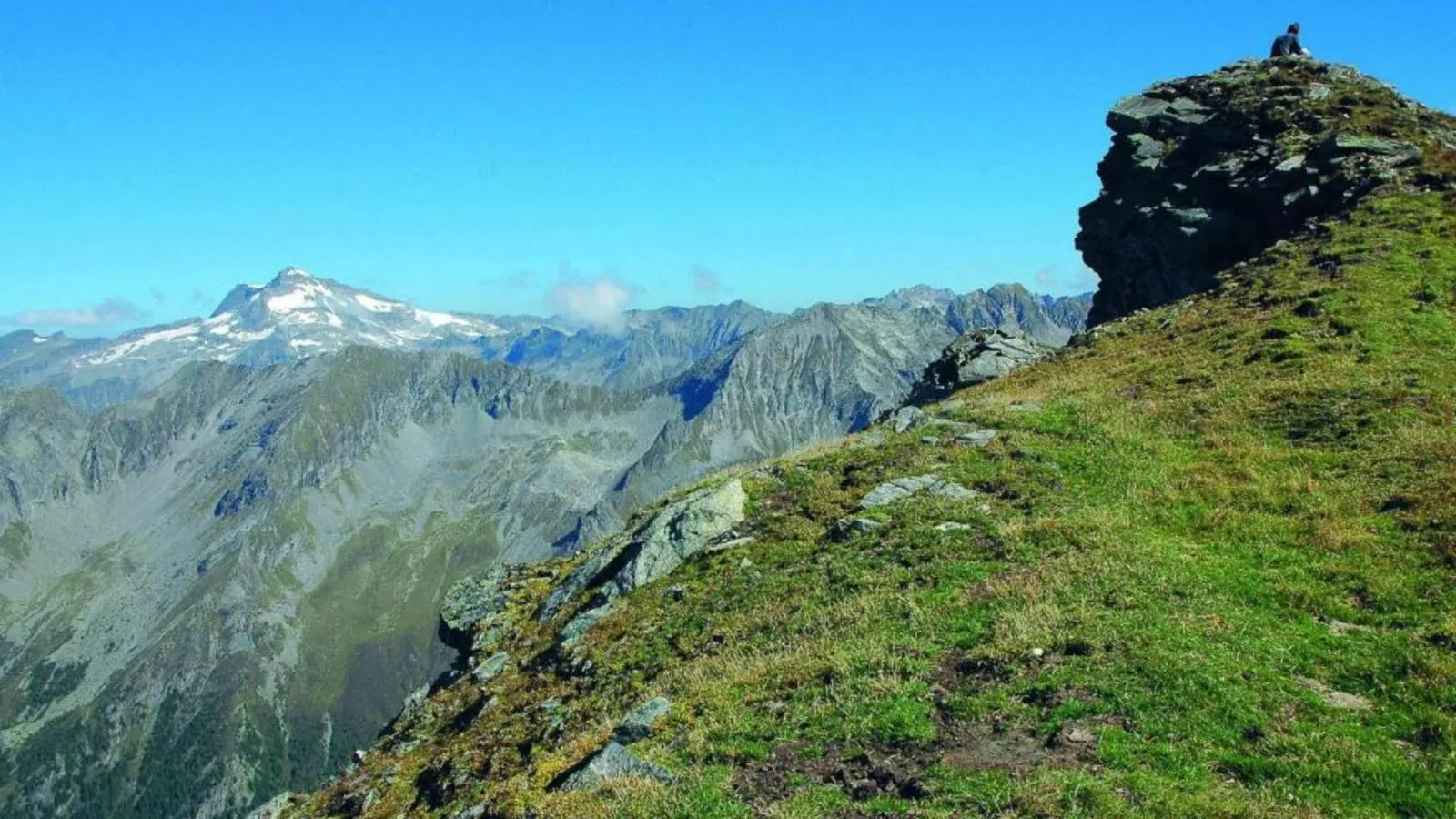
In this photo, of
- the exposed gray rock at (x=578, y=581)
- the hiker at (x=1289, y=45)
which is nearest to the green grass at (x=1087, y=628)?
the exposed gray rock at (x=578, y=581)

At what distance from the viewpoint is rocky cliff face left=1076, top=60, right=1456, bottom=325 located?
57.8 metres

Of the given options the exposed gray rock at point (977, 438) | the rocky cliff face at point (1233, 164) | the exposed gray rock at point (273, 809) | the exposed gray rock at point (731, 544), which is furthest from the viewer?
the rocky cliff face at point (1233, 164)

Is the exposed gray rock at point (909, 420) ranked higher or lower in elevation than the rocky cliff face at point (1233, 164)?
lower


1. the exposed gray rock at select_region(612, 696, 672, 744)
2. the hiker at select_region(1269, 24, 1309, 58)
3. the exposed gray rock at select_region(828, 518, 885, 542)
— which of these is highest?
the hiker at select_region(1269, 24, 1309, 58)

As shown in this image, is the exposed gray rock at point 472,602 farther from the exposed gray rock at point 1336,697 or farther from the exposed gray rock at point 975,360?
the exposed gray rock at point 975,360

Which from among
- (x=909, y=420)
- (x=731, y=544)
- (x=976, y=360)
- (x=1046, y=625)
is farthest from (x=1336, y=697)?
(x=976, y=360)

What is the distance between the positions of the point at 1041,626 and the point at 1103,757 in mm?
4827

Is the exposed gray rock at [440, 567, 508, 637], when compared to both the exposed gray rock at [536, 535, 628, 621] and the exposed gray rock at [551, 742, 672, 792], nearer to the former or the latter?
the exposed gray rock at [536, 535, 628, 621]

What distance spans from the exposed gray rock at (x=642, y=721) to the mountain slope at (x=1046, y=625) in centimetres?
9

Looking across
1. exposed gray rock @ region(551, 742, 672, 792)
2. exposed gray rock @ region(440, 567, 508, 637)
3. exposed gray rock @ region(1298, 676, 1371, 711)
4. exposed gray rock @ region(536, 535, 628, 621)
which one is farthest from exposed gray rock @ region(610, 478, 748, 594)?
exposed gray rock @ region(1298, 676, 1371, 711)

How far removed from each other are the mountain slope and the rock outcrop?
13.9m

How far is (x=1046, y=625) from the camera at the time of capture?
1909cm

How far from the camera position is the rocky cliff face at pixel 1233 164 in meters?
57.8

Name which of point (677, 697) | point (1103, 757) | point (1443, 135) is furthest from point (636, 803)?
point (1443, 135)
